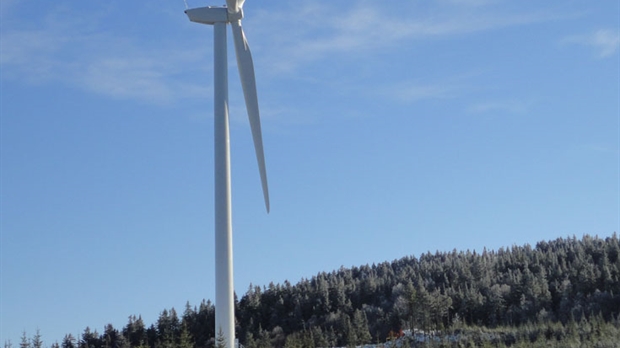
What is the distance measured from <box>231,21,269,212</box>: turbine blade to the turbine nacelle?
528mm

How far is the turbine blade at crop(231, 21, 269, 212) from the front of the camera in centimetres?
4441

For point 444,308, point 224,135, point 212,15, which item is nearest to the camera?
point 224,135

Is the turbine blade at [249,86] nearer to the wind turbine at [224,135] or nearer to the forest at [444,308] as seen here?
the wind turbine at [224,135]

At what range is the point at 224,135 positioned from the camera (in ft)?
136

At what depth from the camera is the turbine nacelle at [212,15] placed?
4362cm

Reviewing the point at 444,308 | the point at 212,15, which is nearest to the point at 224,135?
the point at 212,15

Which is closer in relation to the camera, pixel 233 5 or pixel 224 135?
pixel 224 135

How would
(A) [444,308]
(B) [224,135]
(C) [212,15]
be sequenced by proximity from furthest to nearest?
(A) [444,308]
(C) [212,15]
(B) [224,135]

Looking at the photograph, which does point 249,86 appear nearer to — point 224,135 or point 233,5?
point 233,5

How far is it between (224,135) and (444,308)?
4594cm

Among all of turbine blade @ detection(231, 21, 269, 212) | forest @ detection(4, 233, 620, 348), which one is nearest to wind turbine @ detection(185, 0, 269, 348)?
turbine blade @ detection(231, 21, 269, 212)

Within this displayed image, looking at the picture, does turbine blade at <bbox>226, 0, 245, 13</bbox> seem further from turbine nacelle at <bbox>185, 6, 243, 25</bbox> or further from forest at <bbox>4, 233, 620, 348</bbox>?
forest at <bbox>4, 233, 620, 348</bbox>

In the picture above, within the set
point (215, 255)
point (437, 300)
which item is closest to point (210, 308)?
point (437, 300)

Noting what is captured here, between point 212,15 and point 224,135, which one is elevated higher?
point 212,15
